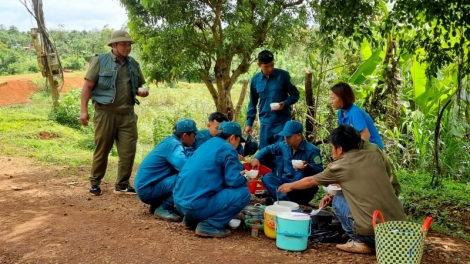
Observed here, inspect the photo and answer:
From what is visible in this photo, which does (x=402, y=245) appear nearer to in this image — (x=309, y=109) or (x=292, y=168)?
(x=292, y=168)

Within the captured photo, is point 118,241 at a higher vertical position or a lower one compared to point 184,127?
lower

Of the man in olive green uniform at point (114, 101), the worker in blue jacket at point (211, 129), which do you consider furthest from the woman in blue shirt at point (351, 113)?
the man in olive green uniform at point (114, 101)

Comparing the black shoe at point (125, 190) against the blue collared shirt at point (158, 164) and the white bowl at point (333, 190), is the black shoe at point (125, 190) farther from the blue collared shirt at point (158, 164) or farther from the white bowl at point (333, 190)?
the white bowl at point (333, 190)

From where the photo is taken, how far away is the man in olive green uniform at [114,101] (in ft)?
17.9

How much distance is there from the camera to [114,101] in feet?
18.1

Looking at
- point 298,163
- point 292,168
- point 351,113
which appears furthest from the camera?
point 292,168

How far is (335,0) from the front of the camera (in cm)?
443

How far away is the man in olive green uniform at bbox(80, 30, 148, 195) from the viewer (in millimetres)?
5441

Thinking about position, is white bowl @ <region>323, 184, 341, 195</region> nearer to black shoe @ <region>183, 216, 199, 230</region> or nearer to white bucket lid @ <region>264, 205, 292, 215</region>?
white bucket lid @ <region>264, 205, 292, 215</region>

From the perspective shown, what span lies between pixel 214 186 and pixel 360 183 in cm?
129

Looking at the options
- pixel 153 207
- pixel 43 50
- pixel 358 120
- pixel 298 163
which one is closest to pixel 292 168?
pixel 298 163

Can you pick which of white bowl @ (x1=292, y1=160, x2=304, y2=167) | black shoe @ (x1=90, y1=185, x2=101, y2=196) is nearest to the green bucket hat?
black shoe @ (x1=90, y1=185, x2=101, y2=196)

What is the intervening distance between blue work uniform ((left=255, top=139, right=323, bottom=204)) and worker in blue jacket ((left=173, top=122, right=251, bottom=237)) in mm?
1142

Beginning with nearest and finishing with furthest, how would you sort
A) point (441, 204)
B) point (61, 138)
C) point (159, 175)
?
point (159, 175), point (441, 204), point (61, 138)
